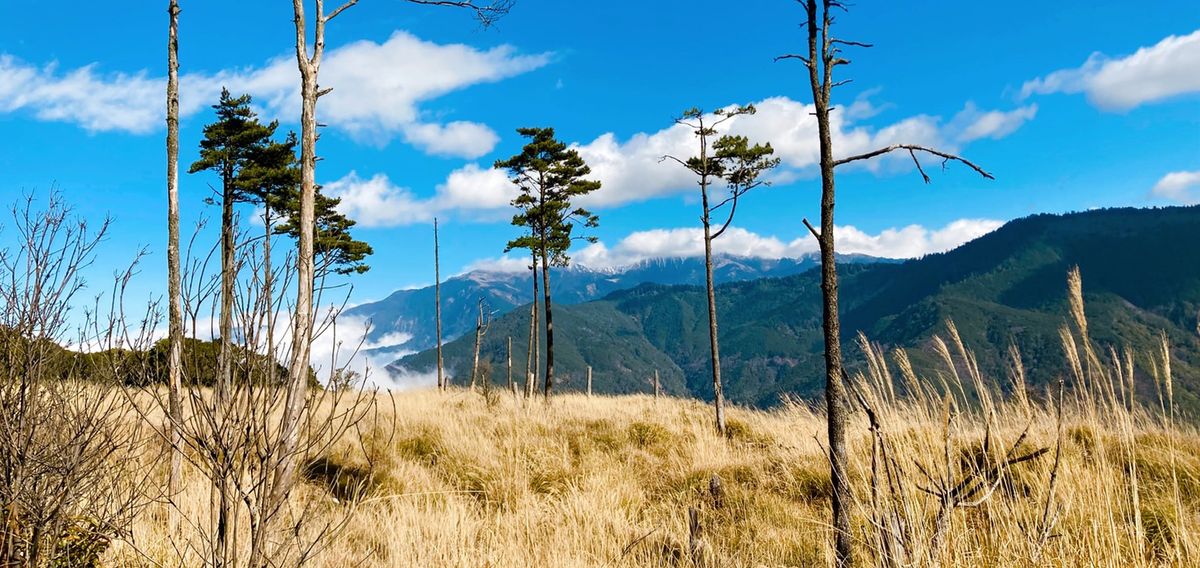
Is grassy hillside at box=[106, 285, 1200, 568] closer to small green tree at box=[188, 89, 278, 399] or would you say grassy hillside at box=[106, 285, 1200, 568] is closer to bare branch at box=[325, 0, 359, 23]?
bare branch at box=[325, 0, 359, 23]

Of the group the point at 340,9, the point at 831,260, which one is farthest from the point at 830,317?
the point at 340,9

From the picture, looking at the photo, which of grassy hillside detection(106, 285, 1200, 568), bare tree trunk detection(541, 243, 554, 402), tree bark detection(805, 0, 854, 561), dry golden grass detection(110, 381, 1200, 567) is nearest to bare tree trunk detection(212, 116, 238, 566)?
grassy hillside detection(106, 285, 1200, 568)

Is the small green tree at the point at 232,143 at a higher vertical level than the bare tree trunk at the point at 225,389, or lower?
higher

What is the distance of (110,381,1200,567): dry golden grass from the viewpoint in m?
3.80

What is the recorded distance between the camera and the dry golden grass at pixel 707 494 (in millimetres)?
3799

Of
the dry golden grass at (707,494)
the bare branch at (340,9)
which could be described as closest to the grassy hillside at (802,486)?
the dry golden grass at (707,494)

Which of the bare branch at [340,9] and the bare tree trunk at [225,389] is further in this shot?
the bare branch at [340,9]

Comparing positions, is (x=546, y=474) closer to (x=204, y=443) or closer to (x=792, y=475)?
(x=792, y=475)

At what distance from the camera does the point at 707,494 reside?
751 centimetres

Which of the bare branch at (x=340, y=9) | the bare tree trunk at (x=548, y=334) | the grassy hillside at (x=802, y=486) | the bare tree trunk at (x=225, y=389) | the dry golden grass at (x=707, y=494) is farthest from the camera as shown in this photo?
the bare tree trunk at (x=548, y=334)

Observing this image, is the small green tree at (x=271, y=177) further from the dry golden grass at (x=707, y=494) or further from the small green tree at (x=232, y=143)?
the dry golden grass at (x=707, y=494)

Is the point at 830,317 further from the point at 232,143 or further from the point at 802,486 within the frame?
the point at 232,143

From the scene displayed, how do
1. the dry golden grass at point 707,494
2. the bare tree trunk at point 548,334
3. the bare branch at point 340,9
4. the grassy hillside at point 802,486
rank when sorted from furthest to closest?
the bare tree trunk at point 548,334 → the bare branch at point 340,9 → the dry golden grass at point 707,494 → the grassy hillside at point 802,486

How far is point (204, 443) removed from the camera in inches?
113
